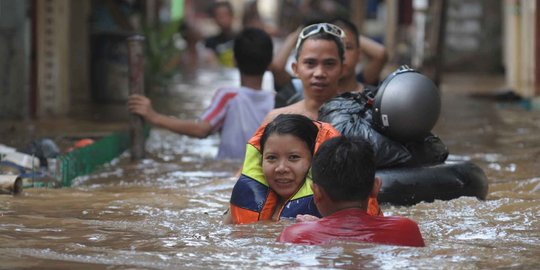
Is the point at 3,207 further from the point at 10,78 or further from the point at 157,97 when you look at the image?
the point at 157,97

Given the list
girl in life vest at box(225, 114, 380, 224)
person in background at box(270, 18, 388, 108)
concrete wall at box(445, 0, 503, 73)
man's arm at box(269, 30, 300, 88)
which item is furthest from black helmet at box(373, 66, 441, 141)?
concrete wall at box(445, 0, 503, 73)

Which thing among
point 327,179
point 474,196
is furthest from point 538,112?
point 327,179

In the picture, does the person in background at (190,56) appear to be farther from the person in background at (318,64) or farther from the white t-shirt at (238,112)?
the person in background at (318,64)

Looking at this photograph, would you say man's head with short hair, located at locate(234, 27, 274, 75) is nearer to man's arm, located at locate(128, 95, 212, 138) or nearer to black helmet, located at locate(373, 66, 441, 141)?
man's arm, located at locate(128, 95, 212, 138)

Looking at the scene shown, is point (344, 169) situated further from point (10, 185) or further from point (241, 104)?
point (241, 104)

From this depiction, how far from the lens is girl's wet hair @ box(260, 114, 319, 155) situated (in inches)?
233

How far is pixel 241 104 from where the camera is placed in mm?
9219

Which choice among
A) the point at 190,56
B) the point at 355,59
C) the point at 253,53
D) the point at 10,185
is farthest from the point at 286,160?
the point at 190,56

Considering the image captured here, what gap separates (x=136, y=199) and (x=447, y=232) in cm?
237

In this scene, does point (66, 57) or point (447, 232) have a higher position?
point (66, 57)

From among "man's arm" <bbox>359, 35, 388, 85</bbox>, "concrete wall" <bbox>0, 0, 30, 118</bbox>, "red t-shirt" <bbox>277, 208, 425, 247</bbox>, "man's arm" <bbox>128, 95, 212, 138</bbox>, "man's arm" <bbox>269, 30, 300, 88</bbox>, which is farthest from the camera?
"concrete wall" <bbox>0, 0, 30, 118</bbox>

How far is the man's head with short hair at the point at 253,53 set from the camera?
9.13 m

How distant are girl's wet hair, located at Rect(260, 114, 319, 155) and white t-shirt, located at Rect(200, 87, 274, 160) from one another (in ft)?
10.4

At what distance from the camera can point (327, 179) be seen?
5.31 meters
